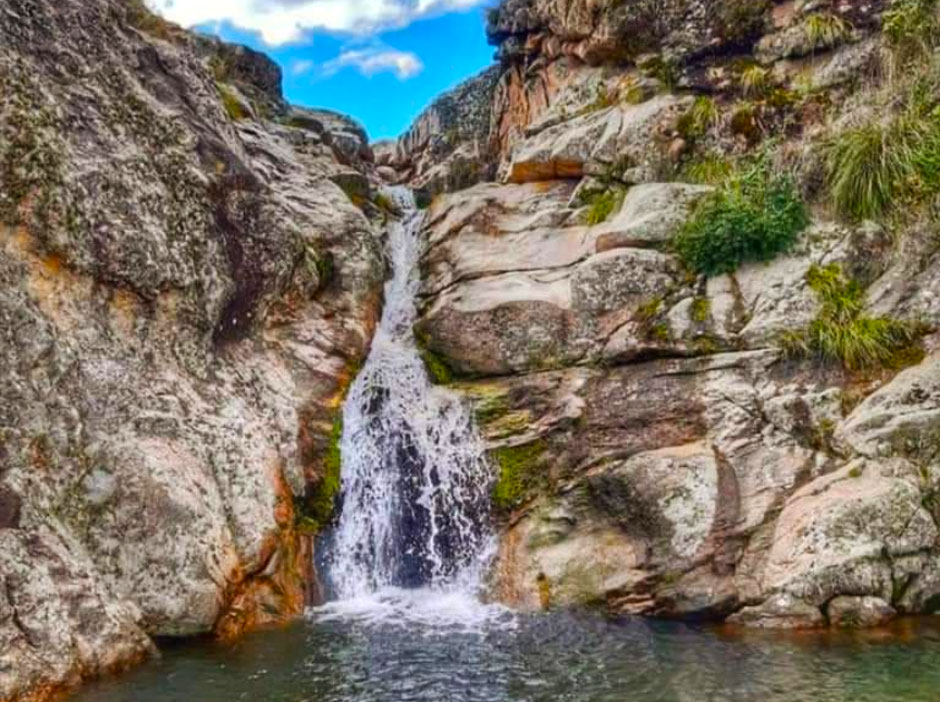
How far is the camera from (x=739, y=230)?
13.1 metres

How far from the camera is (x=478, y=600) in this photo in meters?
11.6

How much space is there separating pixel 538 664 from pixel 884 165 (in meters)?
9.27

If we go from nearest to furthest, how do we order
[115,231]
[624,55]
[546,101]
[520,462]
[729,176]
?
[115,231] < [520,462] < [729,176] < [624,55] < [546,101]

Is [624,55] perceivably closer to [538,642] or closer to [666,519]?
[666,519]

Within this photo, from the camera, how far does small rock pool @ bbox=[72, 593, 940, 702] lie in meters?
7.77

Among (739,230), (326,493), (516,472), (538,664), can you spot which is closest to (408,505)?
(326,493)

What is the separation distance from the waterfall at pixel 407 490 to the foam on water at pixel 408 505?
0.6 inches

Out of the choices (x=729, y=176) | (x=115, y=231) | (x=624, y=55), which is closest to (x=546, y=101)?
(x=624, y=55)

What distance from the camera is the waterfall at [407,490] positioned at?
12.1 metres

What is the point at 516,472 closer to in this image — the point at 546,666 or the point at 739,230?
the point at 546,666

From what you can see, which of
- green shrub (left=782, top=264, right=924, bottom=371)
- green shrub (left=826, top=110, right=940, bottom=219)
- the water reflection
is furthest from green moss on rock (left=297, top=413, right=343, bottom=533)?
green shrub (left=826, top=110, right=940, bottom=219)

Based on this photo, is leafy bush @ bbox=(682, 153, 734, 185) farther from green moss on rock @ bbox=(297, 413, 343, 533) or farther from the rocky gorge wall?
green moss on rock @ bbox=(297, 413, 343, 533)

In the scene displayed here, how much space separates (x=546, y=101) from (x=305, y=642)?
52.3ft

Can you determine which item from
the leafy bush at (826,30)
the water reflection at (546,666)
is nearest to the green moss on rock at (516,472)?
the water reflection at (546,666)
